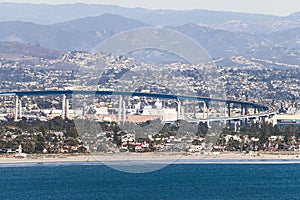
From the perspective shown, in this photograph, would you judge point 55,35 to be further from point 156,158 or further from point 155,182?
point 155,182

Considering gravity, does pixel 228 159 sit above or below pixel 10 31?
below

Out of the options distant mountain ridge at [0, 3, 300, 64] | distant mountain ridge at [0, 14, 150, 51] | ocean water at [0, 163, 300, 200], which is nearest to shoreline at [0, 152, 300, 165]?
ocean water at [0, 163, 300, 200]

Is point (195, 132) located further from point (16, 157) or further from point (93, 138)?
point (16, 157)

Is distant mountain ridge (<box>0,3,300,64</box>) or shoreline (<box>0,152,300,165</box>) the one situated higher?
distant mountain ridge (<box>0,3,300,64</box>)

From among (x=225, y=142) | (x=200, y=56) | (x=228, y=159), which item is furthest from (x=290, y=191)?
(x=200, y=56)

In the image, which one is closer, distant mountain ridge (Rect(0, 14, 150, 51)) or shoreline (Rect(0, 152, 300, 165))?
shoreline (Rect(0, 152, 300, 165))

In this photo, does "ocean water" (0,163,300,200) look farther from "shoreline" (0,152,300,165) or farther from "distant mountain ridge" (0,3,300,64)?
"distant mountain ridge" (0,3,300,64)
